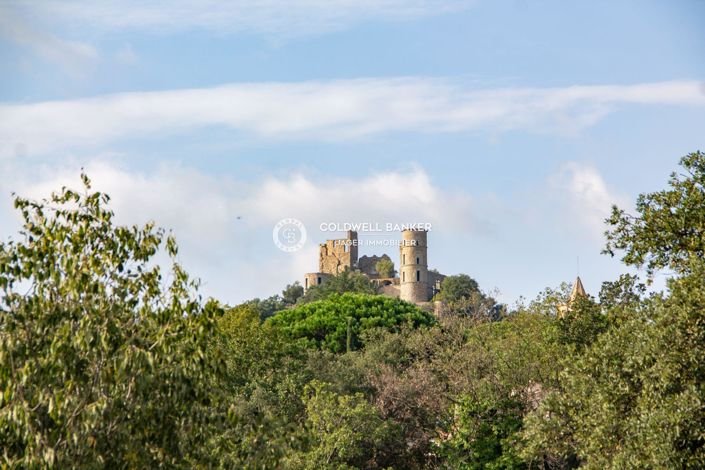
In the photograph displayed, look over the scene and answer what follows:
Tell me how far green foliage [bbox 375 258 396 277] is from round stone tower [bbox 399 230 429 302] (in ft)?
37.3

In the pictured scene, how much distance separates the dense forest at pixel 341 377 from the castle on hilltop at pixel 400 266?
111284 millimetres

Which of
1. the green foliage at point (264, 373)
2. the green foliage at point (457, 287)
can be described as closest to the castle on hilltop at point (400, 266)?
the green foliage at point (457, 287)

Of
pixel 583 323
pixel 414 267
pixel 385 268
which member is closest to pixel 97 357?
pixel 583 323

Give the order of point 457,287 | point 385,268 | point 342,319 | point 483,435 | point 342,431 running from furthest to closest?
1. point 385,268
2. point 457,287
3. point 342,319
4. point 483,435
5. point 342,431

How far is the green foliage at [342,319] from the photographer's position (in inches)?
2670

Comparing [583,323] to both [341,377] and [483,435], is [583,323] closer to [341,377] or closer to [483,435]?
[483,435]

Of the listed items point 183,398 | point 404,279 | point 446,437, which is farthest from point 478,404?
point 404,279

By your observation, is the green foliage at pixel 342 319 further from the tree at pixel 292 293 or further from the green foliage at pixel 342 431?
the tree at pixel 292 293

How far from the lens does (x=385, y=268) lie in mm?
179750

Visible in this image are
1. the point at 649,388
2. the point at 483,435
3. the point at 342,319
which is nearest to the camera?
the point at 649,388

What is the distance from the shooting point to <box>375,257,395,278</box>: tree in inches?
7077

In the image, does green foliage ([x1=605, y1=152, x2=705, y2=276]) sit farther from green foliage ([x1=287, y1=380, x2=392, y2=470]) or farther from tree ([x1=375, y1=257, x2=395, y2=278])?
tree ([x1=375, y1=257, x2=395, y2=278])

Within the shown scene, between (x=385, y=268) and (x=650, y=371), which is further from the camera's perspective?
(x=385, y=268)

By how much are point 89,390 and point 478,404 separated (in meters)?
27.9
